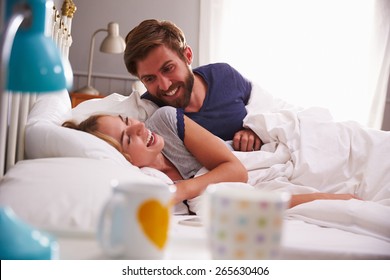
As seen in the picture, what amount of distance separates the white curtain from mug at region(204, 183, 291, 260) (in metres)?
3.22

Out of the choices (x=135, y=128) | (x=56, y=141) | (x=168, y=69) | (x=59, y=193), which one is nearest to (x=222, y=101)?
(x=168, y=69)

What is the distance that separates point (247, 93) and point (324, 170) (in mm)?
642

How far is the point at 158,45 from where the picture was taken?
1811 mm

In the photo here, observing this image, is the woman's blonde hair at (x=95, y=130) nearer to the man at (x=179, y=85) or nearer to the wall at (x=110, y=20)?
the man at (x=179, y=85)

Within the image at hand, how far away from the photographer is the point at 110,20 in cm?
366

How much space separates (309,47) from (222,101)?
6.57ft

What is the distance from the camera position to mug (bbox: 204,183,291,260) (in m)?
0.51

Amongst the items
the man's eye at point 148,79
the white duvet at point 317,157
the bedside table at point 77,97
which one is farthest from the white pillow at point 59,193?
the bedside table at point 77,97

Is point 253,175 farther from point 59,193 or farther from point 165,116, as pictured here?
point 59,193

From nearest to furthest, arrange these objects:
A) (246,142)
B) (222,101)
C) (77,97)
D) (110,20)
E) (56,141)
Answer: (56,141), (246,142), (222,101), (77,97), (110,20)

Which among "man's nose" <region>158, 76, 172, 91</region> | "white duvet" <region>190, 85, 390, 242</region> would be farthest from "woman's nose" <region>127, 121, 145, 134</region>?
"man's nose" <region>158, 76, 172, 91</region>

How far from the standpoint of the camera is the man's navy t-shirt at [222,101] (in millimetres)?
1844
